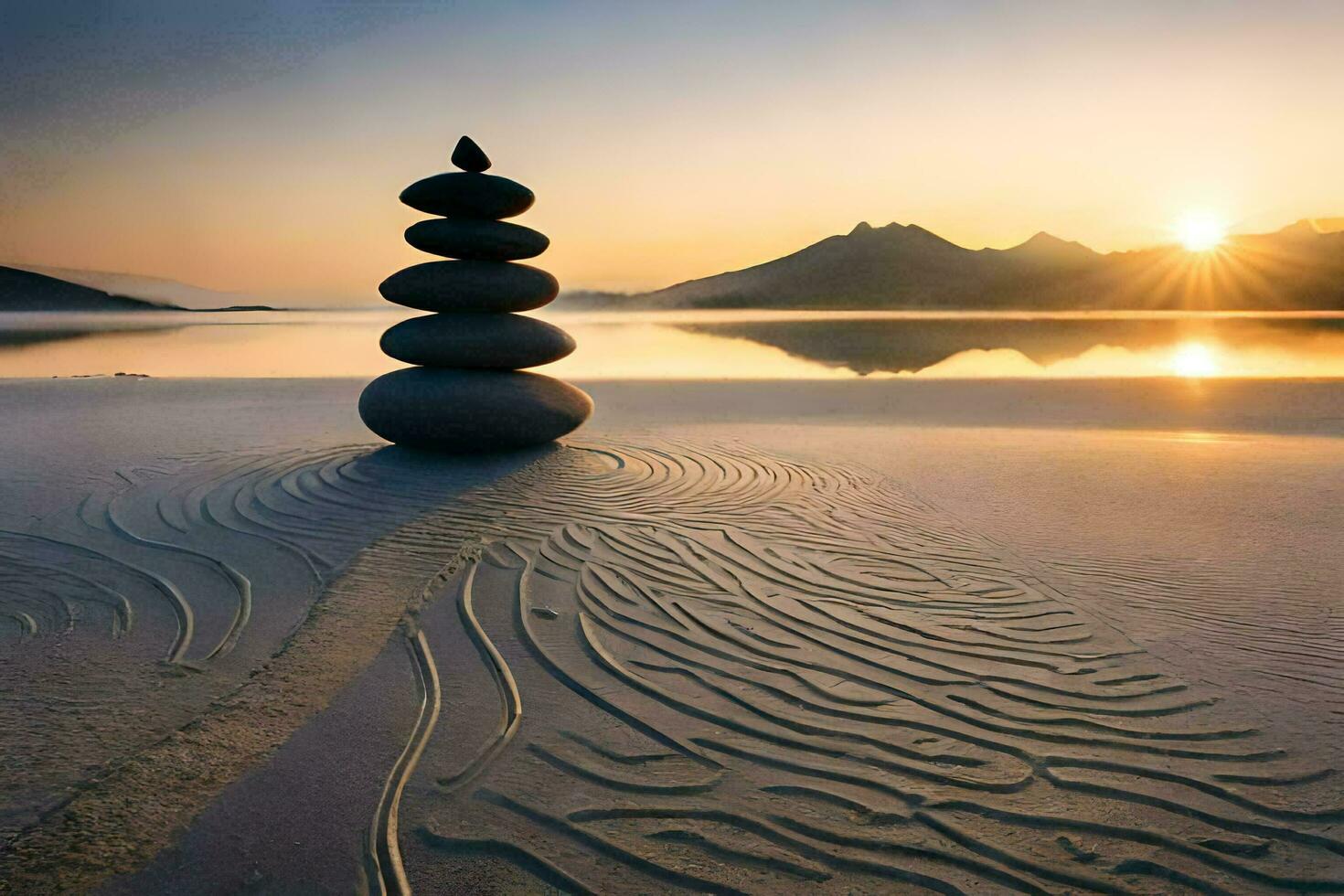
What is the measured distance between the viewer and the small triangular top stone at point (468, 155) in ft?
30.5

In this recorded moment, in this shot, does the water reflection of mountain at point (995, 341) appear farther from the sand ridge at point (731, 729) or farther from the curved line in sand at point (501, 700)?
the curved line in sand at point (501, 700)

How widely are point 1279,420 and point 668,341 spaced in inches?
1155

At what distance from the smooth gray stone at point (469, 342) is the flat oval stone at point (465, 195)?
125 centimetres

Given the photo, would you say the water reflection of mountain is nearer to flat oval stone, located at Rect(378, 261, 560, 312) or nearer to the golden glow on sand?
the golden glow on sand

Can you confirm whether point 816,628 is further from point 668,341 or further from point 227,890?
point 668,341

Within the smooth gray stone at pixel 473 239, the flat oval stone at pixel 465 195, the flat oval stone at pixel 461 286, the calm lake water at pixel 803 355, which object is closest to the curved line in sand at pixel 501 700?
the flat oval stone at pixel 461 286

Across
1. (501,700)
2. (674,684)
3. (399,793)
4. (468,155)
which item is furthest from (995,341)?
(399,793)

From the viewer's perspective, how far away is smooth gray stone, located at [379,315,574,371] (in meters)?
9.27

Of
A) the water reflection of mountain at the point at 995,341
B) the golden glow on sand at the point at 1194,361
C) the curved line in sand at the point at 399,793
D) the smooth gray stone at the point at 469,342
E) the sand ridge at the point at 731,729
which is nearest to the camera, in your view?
the curved line in sand at the point at 399,793

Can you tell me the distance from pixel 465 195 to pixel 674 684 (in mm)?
7220

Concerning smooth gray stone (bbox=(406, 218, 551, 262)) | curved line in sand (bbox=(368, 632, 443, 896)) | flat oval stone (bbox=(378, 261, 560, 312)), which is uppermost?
smooth gray stone (bbox=(406, 218, 551, 262))

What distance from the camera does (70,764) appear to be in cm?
324

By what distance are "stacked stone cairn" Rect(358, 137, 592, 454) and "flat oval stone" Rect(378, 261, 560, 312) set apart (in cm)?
1

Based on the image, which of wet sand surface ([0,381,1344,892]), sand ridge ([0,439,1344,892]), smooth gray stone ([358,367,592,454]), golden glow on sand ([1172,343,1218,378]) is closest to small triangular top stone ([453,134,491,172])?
smooth gray stone ([358,367,592,454])
